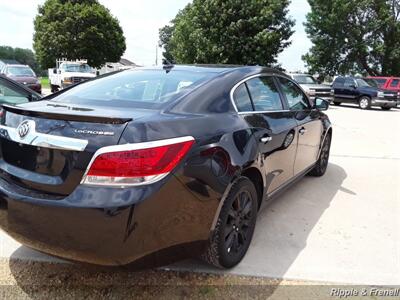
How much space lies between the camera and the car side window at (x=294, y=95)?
174 inches

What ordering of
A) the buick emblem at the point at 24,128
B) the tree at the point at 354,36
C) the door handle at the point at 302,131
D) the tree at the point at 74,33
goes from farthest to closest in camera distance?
the tree at the point at 74,33
the tree at the point at 354,36
the door handle at the point at 302,131
the buick emblem at the point at 24,128

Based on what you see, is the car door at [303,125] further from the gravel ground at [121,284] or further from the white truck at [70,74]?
the white truck at [70,74]

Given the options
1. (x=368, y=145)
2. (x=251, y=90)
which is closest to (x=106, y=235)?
(x=251, y=90)

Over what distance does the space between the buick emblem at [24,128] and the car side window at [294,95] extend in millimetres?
2683

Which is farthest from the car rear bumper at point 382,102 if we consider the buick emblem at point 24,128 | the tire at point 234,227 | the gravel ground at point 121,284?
the buick emblem at point 24,128

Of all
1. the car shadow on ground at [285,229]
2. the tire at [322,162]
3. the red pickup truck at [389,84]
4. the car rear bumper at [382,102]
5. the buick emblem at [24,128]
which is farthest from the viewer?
the red pickup truck at [389,84]

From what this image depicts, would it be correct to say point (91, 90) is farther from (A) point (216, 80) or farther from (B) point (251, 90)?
(B) point (251, 90)

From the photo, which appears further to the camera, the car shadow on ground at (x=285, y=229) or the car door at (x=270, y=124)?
the car door at (x=270, y=124)

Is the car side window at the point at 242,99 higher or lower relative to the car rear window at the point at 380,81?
lower

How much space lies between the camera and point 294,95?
469 centimetres

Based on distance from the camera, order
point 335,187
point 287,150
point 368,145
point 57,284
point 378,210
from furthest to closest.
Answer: point 368,145 < point 335,187 < point 378,210 < point 287,150 < point 57,284

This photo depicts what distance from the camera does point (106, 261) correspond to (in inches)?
93.5

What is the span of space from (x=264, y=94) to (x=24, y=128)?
2190mm

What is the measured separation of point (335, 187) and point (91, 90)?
354cm
